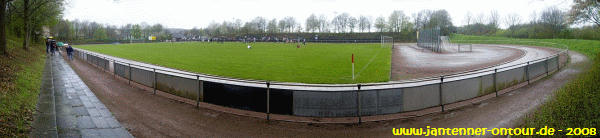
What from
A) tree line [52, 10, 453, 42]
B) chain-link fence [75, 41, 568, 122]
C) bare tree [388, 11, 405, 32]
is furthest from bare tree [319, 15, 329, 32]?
chain-link fence [75, 41, 568, 122]

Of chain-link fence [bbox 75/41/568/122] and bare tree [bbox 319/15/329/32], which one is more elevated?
bare tree [bbox 319/15/329/32]

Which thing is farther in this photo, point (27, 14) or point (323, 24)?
point (323, 24)

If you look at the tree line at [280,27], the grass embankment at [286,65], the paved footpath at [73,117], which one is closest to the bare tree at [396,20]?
Answer: the tree line at [280,27]

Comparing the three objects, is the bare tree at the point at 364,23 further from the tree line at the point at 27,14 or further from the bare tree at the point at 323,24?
the tree line at the point at 27,14

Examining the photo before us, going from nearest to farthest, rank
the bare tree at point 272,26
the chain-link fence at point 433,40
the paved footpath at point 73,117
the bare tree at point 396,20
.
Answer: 1. the paved footpath at point 73,117
2. the chain-link fence at point 433,40
3. the bare tree at point 396,20
4. the bare tree at point 272,26

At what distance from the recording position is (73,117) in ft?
29.2

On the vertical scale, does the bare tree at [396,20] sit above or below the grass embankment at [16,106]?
above

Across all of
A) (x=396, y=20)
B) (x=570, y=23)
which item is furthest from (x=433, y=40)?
(x=396, y=20)

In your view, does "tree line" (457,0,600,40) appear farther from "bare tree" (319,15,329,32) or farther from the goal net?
"bare tree" (319,15,329,32)

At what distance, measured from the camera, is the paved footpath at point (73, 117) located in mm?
7531

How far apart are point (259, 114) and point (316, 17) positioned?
13737cm

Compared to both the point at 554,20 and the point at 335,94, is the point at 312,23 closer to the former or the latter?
the point at 554,20

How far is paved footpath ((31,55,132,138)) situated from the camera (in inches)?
297

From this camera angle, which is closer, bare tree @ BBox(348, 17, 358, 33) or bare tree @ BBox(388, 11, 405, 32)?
bare tree @ BBox(388, 11, 405, 32)
